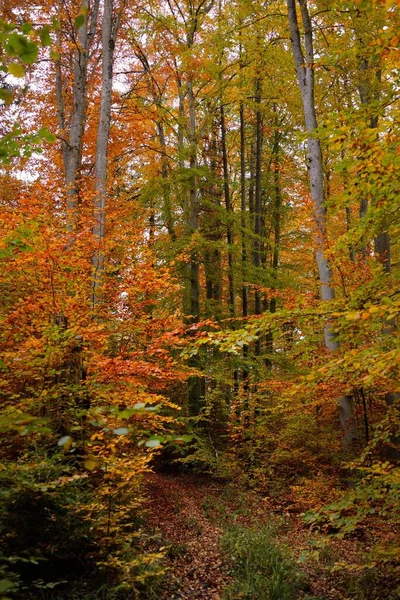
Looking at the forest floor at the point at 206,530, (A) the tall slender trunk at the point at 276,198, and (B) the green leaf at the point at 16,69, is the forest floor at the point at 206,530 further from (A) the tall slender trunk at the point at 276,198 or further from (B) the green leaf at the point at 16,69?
(A) the tall slender trunk at the point at 276,198

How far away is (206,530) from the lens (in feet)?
20.8

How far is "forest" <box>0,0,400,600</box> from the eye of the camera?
3.59 meters

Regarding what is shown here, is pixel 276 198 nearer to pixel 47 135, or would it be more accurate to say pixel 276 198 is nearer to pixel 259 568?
pixel 259 568

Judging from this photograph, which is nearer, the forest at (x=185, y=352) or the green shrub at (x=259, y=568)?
the forest at (x=185, y=352)

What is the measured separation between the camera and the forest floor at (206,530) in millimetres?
4723

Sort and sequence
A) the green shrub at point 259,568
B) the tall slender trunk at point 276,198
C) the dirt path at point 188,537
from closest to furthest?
the green shrub at point 259,568 < the dirt path at point 188,537 < the tall slender trunk at point 276,198

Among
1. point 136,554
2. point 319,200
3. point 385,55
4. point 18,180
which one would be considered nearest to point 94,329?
point 136,554

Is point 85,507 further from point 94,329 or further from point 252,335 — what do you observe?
point 252,335

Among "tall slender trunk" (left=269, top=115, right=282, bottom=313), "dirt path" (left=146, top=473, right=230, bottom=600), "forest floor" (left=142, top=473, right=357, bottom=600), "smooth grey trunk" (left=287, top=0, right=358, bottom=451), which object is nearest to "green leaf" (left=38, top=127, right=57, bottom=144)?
"forest floor" (left=142, top=473, right=357, bottom=600)

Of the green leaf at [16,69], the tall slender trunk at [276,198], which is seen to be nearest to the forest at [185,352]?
the green leaf at [16,69]

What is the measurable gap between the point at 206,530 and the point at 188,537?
1.61 ft

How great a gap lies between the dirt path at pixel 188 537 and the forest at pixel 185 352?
0.13ft

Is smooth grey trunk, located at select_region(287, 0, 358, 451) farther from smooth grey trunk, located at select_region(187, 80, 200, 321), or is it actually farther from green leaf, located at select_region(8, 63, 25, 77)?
green leaf, located at select_region(8, 63, 25, 77)

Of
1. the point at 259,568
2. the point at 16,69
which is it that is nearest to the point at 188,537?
the point at 259,568
